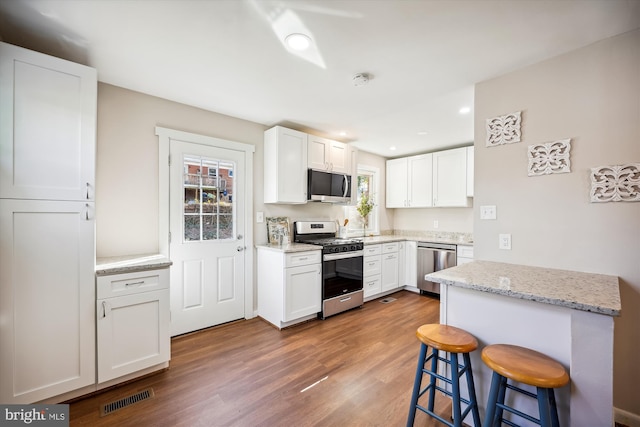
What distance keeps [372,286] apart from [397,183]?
2.08 m

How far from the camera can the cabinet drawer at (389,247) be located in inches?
162

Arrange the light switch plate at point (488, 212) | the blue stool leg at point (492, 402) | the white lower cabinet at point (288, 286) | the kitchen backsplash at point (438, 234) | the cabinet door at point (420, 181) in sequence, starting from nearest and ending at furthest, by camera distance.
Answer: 1. the blue stool leg at point (492, 402)
2. the light switch plate at point (488, 212)
3. the white lower cabinet at point (288, 286)
4. the kitchen backsplash at point (438, 234)
5. the cabinet door at point (420, 181)

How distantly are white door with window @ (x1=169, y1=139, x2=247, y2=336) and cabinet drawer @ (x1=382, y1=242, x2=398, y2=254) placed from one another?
2.11m

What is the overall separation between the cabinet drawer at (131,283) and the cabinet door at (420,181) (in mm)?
3933

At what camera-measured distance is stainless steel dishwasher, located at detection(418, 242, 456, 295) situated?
3.89 m

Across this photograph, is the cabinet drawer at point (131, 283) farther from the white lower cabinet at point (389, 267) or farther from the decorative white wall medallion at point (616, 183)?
the decorative white wall medallion at point (616, 183)

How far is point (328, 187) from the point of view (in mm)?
3695

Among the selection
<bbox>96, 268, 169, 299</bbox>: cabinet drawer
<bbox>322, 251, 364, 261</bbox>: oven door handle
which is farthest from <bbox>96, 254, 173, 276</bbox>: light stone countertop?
<bbox>322, 251, 364, 261</bbox>: oven door handle

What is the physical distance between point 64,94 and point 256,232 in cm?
212

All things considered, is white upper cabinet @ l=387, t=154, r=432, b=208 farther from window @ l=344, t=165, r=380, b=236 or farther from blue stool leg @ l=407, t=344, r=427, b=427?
blue stool leg @ l=407, t=344, r=427, b=427

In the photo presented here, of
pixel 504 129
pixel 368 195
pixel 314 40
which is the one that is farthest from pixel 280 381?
pixel 368 195

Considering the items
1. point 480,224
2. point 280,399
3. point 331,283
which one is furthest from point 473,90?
point 280,399

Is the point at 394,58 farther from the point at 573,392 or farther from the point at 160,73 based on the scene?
the point at 573,392

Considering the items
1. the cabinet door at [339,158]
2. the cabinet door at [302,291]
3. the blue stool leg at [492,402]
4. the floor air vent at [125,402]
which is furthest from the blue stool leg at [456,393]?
the cabinet door at [339,158]
